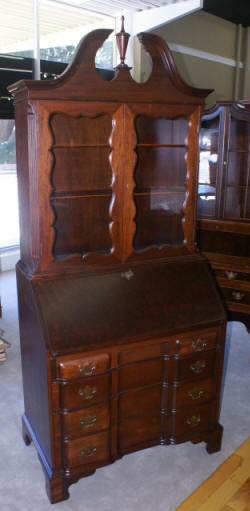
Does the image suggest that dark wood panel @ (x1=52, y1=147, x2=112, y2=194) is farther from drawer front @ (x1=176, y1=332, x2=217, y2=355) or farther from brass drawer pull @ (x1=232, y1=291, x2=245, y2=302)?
brass drawer pull @ (x1=232, y1=291, x2=245, y2=302)

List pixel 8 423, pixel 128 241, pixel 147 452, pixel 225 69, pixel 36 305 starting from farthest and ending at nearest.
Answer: pixel 225 69 < pixel 8 423 < pixel 147 452 < pixel 128 241 < pixel 36 305

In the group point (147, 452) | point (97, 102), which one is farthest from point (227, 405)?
point (97, 102)

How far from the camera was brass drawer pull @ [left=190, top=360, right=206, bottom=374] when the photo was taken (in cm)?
209

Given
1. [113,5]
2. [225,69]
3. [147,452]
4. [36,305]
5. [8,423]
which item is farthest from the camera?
[225,69]

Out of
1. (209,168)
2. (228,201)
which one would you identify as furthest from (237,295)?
(209,168)

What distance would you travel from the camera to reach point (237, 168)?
3.66 m

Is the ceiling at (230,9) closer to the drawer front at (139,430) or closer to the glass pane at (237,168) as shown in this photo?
the glass pane at (237,168)

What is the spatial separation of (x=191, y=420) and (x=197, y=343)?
42cm

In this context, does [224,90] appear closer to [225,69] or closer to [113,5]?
[225,69]

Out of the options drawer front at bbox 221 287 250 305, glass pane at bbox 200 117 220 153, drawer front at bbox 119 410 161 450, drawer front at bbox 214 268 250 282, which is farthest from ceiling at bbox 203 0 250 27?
drawer front at bbox 119 410 161 450

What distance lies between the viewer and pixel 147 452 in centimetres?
230

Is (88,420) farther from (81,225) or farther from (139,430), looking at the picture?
(81,225)

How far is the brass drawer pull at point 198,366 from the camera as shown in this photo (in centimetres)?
209

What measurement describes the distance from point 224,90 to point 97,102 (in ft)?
19.4
